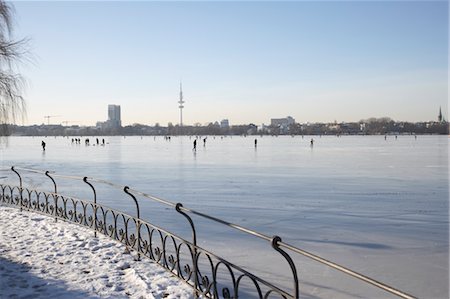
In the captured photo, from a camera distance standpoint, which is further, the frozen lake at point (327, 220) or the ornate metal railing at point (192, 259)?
the frozen lake at point (327, 220)

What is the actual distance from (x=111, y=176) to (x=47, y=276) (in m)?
16.0

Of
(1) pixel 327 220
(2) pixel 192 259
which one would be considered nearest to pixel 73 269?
(2) pixel 192 259

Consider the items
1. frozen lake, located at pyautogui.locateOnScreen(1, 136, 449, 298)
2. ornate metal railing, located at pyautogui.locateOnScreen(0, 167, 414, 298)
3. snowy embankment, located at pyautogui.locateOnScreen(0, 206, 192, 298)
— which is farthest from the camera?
frozen lake, located at pyautogui.locateOnScreen(1, 136, 449, 298)

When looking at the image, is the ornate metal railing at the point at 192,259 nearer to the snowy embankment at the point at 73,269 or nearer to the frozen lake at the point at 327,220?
the snowy embankment at the point at 73,269

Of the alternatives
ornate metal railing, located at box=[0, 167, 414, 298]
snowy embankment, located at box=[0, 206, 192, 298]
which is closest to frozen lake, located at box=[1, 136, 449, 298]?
ornate metal railing, located at box=[0, 167, 414, 298]

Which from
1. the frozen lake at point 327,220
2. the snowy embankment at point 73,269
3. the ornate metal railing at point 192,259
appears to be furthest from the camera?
the frozen lake at point 327,220

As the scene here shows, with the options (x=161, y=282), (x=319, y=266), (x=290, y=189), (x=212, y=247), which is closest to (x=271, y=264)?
(x=319, y=266)

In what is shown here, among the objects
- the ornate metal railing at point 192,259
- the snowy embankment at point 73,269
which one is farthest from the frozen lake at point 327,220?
the snowy embankment at point 73,269

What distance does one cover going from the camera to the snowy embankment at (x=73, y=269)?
530 cm

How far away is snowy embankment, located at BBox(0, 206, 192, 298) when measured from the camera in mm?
5305

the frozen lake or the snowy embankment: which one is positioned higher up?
the snowy embankment

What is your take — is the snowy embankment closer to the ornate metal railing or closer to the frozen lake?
the ornate metal railing

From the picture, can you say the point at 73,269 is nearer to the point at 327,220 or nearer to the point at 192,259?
the point at 192,259

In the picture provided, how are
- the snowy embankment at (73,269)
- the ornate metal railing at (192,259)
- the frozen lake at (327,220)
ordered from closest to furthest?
the ornate metal railing at (192,259)
the snowy embankment at (73,269)
the frozen lake at (327,220)
